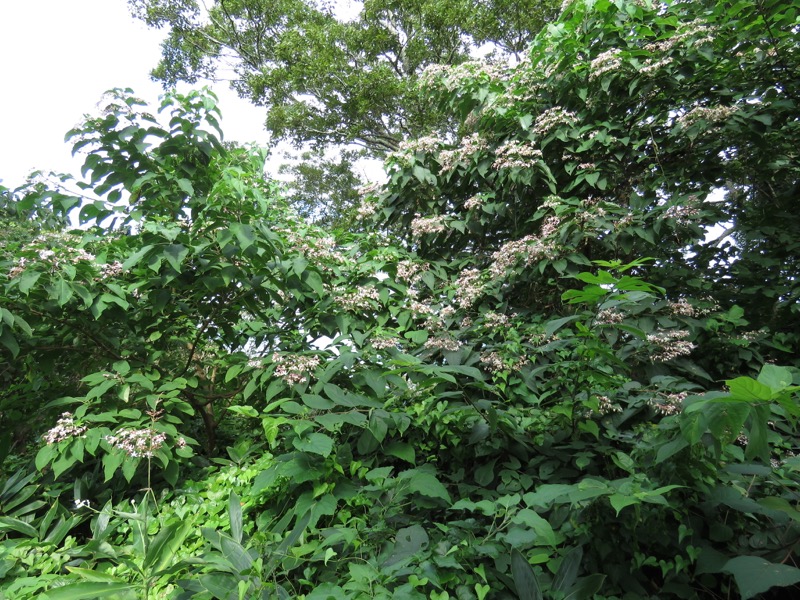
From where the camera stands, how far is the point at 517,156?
2.75m

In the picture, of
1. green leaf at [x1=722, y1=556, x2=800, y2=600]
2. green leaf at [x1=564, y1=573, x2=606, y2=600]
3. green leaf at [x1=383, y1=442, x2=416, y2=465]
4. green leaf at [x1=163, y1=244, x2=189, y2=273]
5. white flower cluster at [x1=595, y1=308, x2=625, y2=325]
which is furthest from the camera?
green leaf at [x1=163, y1=244, x2=189, y2=273]

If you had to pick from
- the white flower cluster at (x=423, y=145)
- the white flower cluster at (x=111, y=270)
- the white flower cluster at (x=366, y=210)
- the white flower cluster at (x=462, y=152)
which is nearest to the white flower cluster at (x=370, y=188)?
the white flower cluster at (x=366, y=210)

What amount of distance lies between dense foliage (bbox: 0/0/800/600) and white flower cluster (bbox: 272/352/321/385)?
0.06 ft

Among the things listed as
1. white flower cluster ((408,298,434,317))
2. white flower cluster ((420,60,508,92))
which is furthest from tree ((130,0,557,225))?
white flower cluster ((408,298,434,317))

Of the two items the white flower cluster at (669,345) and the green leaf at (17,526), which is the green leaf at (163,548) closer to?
the green leaf at (17,526)

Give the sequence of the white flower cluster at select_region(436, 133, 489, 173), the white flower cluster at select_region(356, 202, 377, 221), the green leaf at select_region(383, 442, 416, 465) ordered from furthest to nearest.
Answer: the white flower cluster at select_region(356, 202, 377, 221), the white flower cluster at select_region(436, 133, 489, 173), the green leaf at select_region(383, 442, 416, 465)

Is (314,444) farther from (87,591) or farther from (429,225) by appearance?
(429,225)

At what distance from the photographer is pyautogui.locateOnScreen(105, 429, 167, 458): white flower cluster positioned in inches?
68.0

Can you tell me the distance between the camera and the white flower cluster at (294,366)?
74.4 inches

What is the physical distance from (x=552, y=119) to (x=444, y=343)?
5.17 ft

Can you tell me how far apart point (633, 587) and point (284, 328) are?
2012 millimetres

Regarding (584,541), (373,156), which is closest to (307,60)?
(373,156)

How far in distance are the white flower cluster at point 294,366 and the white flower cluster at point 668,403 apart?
1.28 metres

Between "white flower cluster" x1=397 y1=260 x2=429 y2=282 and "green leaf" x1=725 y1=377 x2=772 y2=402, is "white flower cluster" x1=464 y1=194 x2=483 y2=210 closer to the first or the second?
"white flower cluster" x1=397 y1=260 x2=429 y2=282
